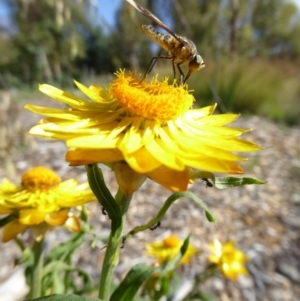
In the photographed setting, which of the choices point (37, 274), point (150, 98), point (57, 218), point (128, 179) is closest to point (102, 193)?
point (128, 179)

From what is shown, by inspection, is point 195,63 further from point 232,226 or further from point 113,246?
point 232,226

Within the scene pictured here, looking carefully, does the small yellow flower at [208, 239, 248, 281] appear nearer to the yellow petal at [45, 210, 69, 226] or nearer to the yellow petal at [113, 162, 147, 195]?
the yellow petal at [45, 210, 69, 226]

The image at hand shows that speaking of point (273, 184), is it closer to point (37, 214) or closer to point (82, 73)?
point (37, 214)

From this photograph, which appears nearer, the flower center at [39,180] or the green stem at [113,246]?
the green stem at [113,246]

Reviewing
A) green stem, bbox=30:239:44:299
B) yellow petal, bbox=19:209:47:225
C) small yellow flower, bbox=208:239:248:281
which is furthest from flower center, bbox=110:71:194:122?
small yellow flower, bbox=208:239:248:281

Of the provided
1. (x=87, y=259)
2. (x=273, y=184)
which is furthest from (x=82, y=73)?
(x=87, y=259)

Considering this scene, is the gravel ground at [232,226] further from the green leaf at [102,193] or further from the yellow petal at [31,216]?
the green leaf at [102,193]

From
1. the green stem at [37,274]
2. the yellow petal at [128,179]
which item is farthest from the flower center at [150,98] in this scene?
the green stem at [37,274]
